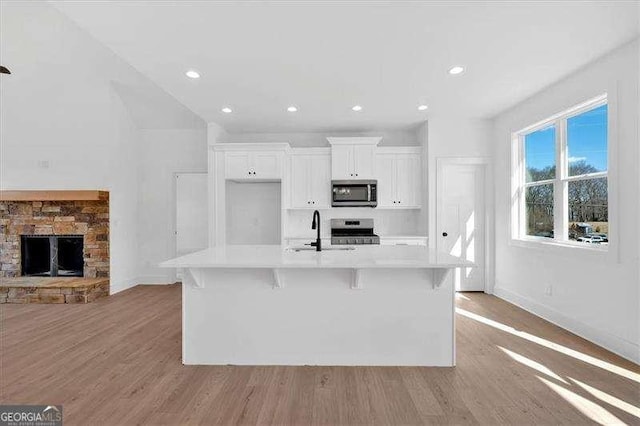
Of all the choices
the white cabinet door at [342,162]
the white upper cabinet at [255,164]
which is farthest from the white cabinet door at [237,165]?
the white cabinet door at [342,162]

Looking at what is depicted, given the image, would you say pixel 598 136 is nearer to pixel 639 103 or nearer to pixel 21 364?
pixel 639 103

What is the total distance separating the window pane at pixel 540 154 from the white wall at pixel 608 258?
0.23m

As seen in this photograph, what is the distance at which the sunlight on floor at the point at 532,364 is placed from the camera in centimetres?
230

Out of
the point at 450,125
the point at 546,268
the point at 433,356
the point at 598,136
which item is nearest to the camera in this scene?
the point at 433,356

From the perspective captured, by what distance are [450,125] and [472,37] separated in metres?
2.35

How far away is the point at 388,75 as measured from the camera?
3152 mm

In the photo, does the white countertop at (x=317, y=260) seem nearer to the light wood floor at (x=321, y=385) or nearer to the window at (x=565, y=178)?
the light wood floor at (x=321, y=385)

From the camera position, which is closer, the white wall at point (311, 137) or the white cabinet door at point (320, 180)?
the white cabinet door at point (320, 180)

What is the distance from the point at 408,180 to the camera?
4961 millimetres

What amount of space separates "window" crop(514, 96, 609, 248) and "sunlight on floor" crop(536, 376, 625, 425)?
1.54 metres

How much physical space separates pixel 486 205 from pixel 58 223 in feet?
21.8

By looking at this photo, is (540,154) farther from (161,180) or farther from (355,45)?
(161,180)

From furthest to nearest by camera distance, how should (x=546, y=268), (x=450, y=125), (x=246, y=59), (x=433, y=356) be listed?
(x=450, y=125)
(x=546, y=268)
(x=246, y=59)
(x=433, y=356)

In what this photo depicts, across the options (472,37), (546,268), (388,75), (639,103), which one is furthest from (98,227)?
(639,103)
